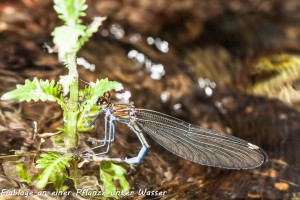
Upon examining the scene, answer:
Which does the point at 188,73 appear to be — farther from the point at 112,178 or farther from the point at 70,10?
the point at 70,10

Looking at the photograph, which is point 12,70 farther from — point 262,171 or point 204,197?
point 262,171

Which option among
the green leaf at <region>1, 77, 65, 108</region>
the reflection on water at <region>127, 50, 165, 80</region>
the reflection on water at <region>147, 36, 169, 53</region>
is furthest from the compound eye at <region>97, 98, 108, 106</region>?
the reflection on water at <region>147, 36, 169, 53</region>

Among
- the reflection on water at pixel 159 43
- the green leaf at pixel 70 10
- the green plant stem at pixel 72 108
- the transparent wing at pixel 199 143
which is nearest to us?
the green leaf at pixel 70 10

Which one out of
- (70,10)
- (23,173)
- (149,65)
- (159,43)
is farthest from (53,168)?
(159,43)

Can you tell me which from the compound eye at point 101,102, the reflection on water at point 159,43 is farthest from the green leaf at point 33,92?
the reflection on water at point 159,43

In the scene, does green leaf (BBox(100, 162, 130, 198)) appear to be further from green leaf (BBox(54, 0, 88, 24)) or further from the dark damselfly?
green leaf (BBox(54, 0, 88, 24))

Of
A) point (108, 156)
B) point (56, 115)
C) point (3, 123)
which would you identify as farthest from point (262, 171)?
point (3, 123)

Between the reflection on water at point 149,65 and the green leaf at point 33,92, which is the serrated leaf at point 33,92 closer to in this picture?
the green leaf at point 33,92

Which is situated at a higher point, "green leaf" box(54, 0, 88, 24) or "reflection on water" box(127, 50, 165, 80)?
"reflection on water" box(127, 50, 165, 80)
